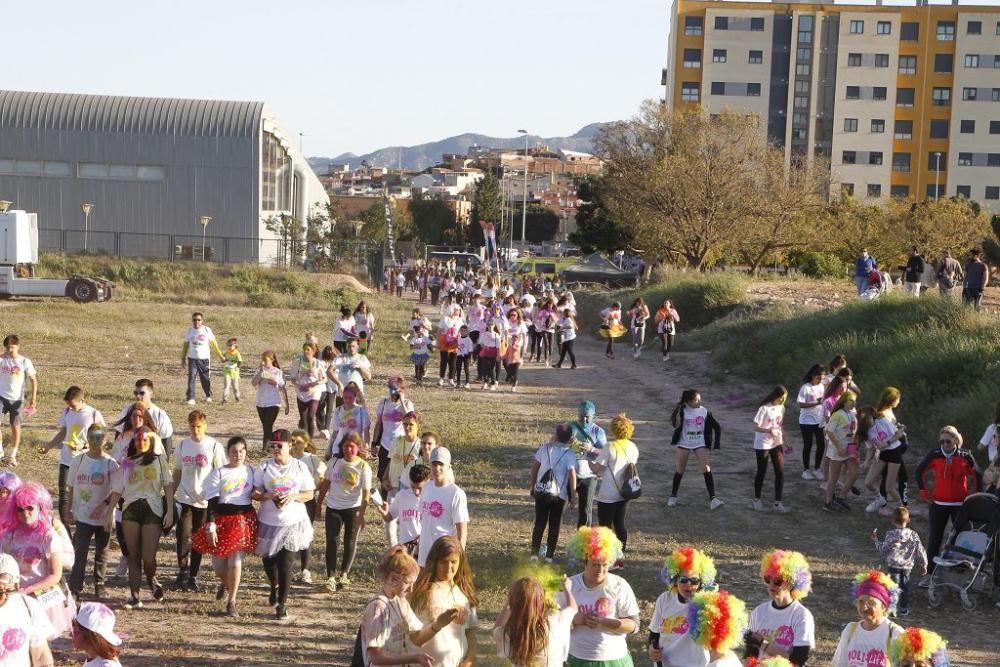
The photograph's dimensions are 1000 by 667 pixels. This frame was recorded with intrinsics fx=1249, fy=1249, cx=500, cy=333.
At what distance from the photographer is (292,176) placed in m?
62.0

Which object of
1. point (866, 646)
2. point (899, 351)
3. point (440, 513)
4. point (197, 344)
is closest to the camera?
point (866, 646)

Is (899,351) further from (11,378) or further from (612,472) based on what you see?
(11,378)

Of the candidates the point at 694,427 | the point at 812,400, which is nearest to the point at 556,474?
the point at 694,427

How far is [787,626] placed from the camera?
6738mm

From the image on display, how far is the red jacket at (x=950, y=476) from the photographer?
36.4ft

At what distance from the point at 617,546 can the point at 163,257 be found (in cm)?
4984

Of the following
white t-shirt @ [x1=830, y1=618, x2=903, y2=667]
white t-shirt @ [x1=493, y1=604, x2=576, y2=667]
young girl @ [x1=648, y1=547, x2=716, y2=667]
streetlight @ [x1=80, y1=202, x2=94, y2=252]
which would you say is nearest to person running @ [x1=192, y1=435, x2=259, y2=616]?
young girl @ [x1=648, y1=547, x2=716, y2=667]

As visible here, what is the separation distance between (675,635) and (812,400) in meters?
9.18

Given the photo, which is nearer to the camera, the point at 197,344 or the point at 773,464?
the point at 773,464

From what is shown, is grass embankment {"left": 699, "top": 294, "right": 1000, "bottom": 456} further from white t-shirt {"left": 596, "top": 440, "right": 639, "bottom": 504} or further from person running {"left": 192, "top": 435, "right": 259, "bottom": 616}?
person running {"left": 192, "top": 435, "right": 259, "bottom": 616}

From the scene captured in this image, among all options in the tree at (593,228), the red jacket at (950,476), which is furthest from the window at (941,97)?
the red jacket at (950,476)

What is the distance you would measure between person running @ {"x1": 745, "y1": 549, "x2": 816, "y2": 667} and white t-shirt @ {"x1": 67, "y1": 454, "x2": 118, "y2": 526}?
5012 millimetres

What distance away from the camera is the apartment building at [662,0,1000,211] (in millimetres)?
83250

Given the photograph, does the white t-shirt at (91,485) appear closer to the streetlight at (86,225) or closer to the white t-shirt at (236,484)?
the white t-shirt at (236,484)
